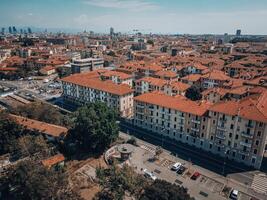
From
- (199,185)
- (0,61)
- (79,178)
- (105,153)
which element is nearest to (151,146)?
(105,153)

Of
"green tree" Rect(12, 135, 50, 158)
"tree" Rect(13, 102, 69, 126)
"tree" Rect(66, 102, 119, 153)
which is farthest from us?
"tree" Rect(13, 102, 69, 126)

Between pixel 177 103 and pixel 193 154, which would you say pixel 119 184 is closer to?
pixel 193 154

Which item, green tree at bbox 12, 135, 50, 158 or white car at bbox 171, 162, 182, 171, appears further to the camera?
white car at bbox 171, 162, 182, 171

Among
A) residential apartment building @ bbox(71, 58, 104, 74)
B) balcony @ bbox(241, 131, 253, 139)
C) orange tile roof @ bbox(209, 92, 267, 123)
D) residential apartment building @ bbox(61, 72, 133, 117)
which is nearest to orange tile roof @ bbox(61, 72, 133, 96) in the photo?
residential apartment building @ bbox(61, 72, 133, 117)

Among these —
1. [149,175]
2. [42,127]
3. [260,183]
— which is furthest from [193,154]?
[42,127]

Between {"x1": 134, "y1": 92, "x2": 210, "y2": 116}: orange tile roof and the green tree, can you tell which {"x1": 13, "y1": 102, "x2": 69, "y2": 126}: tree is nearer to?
the green tree

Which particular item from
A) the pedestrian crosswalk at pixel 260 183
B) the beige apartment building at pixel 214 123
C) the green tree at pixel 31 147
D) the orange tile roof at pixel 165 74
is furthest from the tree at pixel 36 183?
the orange tile roof at pixel 165 74

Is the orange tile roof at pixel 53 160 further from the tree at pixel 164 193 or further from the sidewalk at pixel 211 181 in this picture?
the tree at pixel 164 193

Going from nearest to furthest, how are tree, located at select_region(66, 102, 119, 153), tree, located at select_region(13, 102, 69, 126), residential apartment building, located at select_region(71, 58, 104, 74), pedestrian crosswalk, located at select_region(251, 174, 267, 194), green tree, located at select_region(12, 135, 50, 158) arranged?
1. pedestrian crosswalk, located at select_region(251, 174, 267, 194)
2. green tree, located at select_region(12, 135, 50, 158)
3. tree, located at select_region(66, 102, 119, 153)
4. tree, located at select_region(13, 102, 69, 126)
5. residential apartment building, located at select_region(71, 58, 104, 74)
